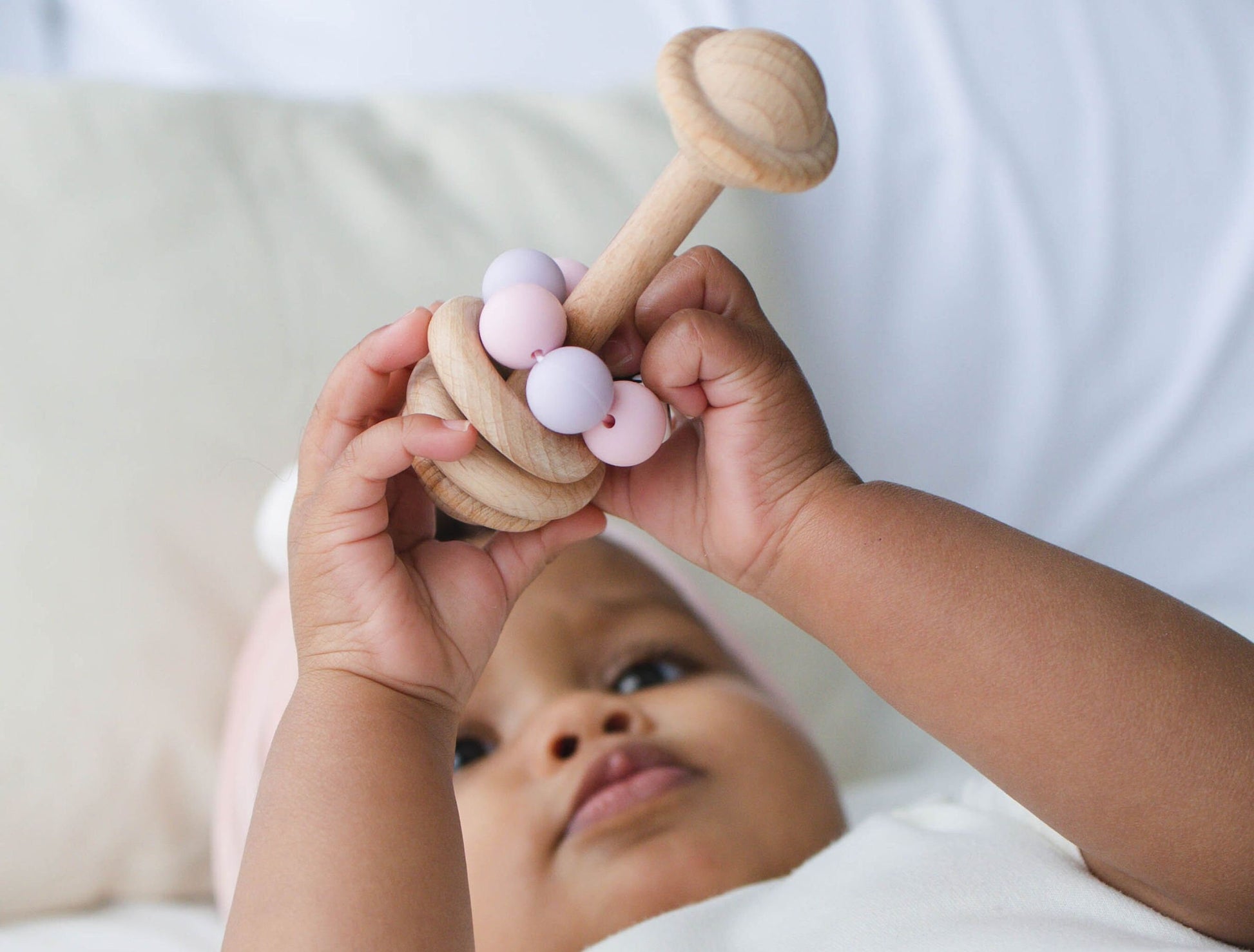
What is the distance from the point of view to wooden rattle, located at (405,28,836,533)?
0.43 metres

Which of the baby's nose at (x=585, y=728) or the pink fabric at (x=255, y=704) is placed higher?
the baby's nose at (x=585, y=728)

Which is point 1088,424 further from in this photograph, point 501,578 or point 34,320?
point 34,320

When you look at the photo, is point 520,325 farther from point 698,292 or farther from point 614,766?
point 614,766

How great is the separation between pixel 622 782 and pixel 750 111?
0.44 m

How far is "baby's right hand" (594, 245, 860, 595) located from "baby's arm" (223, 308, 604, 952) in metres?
0.05

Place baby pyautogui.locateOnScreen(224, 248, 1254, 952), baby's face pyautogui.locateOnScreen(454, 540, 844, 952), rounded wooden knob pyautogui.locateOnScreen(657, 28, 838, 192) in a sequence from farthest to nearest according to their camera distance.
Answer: baby's face pyautogui.locateOnScreen(454, 540, 844, 952) < baby pyautogui.locateOnScreen(224, 248, 1254, 952) < rounded wooden knob pyautogui.locateOnScreen(657, 28, 838, 192)

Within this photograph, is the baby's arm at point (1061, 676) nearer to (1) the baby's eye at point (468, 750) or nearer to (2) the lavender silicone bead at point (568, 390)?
(2) the lavender silicone bead at point (568, 390)

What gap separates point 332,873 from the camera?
1.70ft

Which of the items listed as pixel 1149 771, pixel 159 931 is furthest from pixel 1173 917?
pixel 159 931

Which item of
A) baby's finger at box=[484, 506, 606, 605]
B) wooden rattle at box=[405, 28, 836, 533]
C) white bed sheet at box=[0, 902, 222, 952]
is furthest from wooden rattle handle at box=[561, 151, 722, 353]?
white bed sheet at box=[0, 902, 222, 952]

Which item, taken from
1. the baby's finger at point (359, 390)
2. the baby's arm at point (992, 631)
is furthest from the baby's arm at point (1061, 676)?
the baby's finger at point (359, 390)

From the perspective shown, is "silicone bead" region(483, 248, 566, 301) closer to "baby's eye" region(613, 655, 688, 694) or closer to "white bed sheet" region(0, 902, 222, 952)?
"baby's eye" region(613, 655, 688, 694)

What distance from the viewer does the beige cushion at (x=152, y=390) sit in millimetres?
823

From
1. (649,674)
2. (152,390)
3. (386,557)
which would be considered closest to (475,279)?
(152,390)
